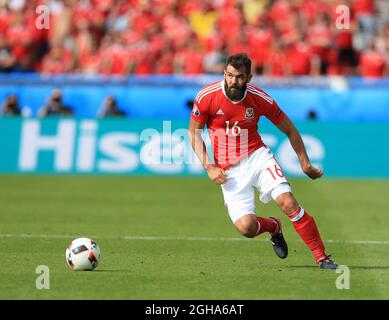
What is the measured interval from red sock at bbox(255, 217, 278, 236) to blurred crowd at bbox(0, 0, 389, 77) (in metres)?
13.3

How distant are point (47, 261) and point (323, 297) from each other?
3.47 m

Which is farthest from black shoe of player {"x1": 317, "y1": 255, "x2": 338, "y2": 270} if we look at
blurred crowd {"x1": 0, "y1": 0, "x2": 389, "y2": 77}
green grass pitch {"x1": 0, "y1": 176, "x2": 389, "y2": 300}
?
blurred crowd {"x1": 0, "y1": 0, "x2": 389, "y2": 77}

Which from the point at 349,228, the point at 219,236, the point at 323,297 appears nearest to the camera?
the point at 323,297

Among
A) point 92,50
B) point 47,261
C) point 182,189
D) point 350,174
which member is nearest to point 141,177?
point 182,189

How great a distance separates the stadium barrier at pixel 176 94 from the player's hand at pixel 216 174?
12911 millimetres

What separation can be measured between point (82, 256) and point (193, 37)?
16.0 m

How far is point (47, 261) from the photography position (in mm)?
11172

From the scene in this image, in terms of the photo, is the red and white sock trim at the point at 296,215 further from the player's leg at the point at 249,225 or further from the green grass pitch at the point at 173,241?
the green grass pitch at the point at 173,241

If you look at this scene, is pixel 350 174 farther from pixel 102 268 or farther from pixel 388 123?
pixel 102 268

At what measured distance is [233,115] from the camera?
35.3ft

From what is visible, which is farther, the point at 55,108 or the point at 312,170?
the point at 55,108

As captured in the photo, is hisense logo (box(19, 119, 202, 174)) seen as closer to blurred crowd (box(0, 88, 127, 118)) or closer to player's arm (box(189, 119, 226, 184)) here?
blurred crowd (box(0, 88, 127, 118))

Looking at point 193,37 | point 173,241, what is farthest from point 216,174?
point 193,37

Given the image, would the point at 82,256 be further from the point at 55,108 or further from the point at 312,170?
the point at 55,108
